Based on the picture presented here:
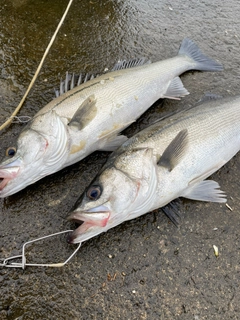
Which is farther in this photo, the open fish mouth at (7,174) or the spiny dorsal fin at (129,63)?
the spiny dorsal fin at (129,63)

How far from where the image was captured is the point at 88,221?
2350 mm

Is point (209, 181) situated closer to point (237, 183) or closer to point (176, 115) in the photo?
point (237, 183)

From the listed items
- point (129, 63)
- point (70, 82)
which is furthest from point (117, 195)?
A: point (129, 63)

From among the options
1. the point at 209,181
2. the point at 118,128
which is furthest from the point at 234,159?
the point at 118,128

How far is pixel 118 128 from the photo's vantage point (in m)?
3.29

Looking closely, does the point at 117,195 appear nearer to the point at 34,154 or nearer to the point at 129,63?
the point at 34,154

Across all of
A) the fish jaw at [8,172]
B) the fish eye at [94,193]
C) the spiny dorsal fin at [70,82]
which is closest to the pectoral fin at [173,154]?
the fish eye at [94,193]

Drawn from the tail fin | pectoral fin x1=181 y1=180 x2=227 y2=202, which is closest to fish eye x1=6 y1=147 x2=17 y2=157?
pectoral fin x1=181 y1=180 x2=227 y2=202

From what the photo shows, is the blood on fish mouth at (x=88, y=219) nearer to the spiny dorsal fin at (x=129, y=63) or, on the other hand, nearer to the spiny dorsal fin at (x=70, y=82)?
the spiny dorsal fin at (x=70, y=82)

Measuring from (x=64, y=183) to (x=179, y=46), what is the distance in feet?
9.32

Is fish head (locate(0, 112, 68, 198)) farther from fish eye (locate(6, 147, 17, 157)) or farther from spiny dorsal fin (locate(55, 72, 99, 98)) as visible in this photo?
spiny dorsal fin (locate(55, 72, 99, 98))

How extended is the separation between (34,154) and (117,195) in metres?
0.94

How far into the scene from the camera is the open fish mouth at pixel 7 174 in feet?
8.86

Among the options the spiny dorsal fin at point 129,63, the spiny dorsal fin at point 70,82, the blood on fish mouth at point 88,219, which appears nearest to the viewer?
the blood on fish mouth at point 88,219
